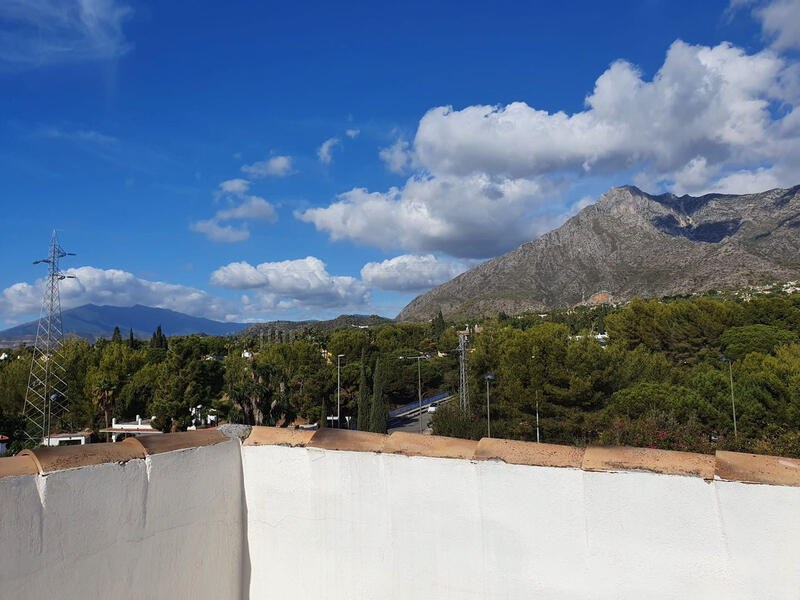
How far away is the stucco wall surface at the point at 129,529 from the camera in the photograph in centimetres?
197

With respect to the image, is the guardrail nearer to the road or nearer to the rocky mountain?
the road

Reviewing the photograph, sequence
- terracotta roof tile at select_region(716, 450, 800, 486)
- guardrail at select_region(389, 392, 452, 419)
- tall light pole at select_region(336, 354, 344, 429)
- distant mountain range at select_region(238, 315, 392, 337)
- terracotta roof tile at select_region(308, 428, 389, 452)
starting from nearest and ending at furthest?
1. terracotta roof tile at select_region(716, 450, 800, 486)
2. terracotta roof tile at select_region(308, 428, 389, 452)
3. tall light pole at select_region(336, 354, 344, 429)
4. guardrail at select_region(389, 392, 452, 419)
5. distant mountain range at select_region(238, 315, 392, 337)

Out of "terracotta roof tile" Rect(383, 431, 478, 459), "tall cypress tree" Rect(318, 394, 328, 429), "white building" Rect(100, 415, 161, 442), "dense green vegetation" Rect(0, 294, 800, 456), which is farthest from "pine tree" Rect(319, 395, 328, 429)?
"terracotta roof tile" Rect(383, 431, 478, 459)

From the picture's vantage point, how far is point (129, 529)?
2.37m

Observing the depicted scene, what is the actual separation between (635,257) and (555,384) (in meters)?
113

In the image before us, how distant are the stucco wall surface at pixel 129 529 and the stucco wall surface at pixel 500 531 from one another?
0.62 feet

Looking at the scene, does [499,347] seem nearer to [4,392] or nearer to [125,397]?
[125,397]

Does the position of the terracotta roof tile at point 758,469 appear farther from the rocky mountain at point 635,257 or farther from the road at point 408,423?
the rocky mountain at point 635,257

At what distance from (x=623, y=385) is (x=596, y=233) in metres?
125

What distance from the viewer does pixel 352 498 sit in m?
2.72

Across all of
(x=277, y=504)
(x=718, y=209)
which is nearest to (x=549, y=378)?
(x=277, y=504)

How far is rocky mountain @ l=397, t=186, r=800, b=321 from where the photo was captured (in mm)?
102875

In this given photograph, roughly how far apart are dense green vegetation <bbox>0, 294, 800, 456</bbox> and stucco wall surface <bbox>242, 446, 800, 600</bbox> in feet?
45.9

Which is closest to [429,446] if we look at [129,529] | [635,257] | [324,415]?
[129,529]
